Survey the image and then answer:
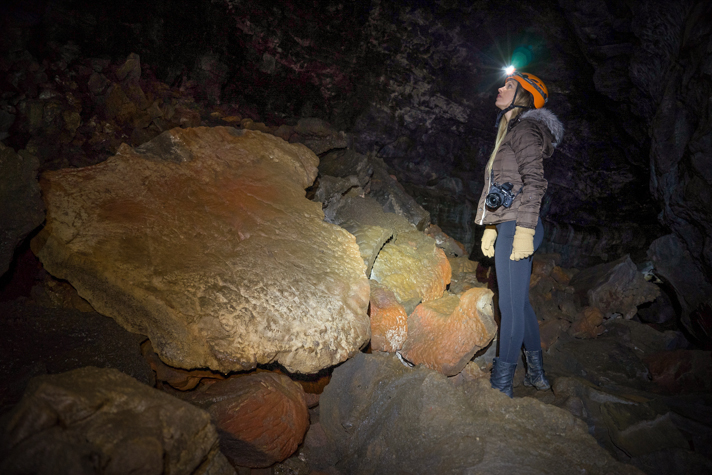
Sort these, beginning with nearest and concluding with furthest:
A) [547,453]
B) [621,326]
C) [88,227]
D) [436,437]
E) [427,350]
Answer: [547,453] → [436,437] → [88,227] → [427,350] → [621,326]

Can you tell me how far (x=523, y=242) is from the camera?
7.63ft

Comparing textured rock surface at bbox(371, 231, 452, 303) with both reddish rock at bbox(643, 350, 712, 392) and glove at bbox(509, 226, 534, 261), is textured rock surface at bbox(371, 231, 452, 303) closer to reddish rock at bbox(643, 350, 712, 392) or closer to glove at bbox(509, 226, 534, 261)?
glove at bbox(509, 226, 534, 261)

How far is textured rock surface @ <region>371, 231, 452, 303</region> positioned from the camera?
3.38 m

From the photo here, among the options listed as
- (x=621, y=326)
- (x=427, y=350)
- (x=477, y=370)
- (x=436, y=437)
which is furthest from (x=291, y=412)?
(x=621, y=326)

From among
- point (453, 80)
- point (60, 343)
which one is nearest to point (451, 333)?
point (60, 343)

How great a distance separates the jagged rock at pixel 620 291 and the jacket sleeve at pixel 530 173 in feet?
9.77

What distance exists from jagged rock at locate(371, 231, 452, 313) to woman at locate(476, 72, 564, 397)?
1.06 meters

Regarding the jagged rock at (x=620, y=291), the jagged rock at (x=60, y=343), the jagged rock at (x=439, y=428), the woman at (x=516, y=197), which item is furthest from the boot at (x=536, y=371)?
the jagged rock at (x=60, y=343)

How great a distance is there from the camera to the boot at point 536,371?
2.64 meters

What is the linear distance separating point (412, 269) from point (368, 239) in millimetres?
642

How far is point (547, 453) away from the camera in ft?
5.35

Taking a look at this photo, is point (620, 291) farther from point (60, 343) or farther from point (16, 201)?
point (16, 201)

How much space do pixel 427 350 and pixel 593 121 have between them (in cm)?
488

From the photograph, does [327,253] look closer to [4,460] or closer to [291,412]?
[291,412]
